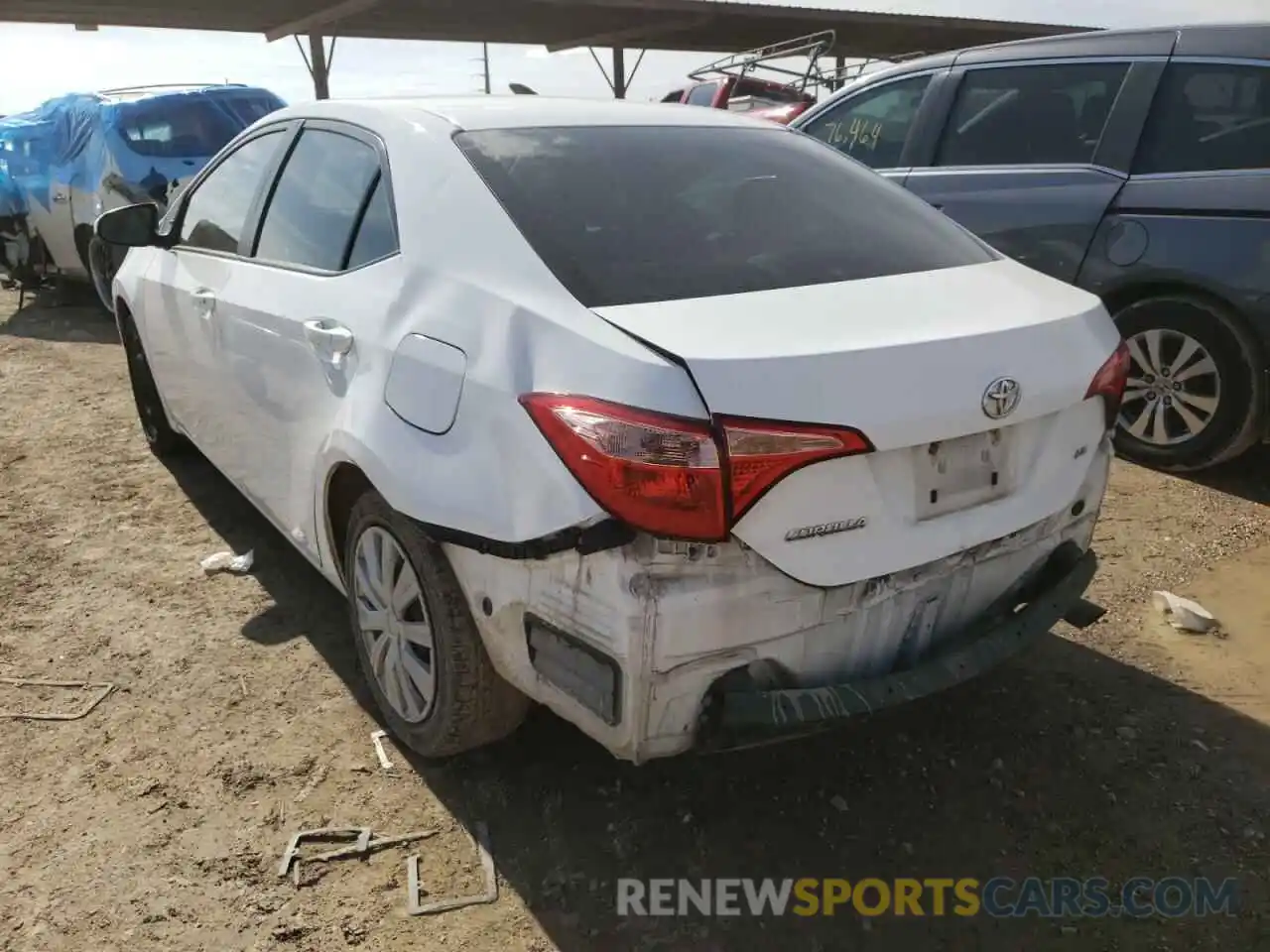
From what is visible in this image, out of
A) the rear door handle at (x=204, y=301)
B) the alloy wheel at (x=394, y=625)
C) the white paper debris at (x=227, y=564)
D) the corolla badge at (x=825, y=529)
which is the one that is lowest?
the white paper debris at (x=227, y=564)

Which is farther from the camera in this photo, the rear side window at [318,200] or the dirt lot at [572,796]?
the rear side window at [318,200]

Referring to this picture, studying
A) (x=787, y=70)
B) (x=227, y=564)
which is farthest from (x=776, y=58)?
(x=227, y=564)

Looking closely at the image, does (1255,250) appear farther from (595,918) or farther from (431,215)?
(595,918)

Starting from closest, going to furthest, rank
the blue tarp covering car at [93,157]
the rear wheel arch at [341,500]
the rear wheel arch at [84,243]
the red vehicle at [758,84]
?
1. the rear wheel arch at [341,500]
2. the blue tarp covering car at [93,157]
3. the rear wheel arch at [84,243]
4. the red vehicle at [758,84]

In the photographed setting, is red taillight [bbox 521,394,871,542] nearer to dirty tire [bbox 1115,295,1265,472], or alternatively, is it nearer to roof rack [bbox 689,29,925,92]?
dirty tire [bbox 1115,295,1265,472]

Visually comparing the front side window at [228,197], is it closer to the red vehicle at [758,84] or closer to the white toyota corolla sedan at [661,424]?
the white toyota corolla sedan at [661,424]

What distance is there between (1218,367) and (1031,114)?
154 centimetres

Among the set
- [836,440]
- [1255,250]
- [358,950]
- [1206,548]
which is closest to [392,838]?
[358,950]

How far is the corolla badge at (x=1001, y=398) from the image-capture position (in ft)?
6.56

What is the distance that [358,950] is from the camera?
6.95ft

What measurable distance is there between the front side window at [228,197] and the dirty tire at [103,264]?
181 inches

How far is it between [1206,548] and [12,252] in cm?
980

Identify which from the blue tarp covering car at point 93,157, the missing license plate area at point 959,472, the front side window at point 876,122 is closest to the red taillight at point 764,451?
the missing license plate area at point 959,472

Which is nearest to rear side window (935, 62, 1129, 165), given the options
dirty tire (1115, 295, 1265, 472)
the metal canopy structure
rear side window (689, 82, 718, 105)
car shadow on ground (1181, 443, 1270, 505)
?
dirty tire (1115, 295, 1265, 472)
